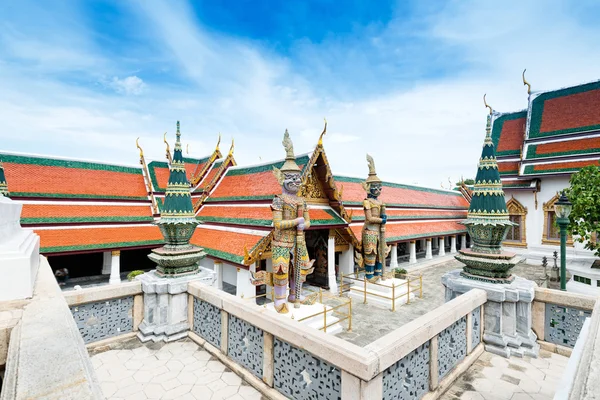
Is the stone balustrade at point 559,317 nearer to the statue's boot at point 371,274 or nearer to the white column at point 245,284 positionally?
the statue's boot at point 371,274

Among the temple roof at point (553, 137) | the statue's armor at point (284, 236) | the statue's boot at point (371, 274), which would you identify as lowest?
the statue's boot at point (371, 274)

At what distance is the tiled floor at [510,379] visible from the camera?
14.8ft

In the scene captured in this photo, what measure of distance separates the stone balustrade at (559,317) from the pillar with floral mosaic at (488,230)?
0.67m

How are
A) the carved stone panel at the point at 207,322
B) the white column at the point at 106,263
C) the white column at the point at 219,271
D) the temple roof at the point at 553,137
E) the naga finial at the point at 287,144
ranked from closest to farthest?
the carved stone panel at the point at 207,322 < the naga finial at the point at 287,144 < the white column at the point at 219,271 < the white column at the point at 106,263 < the temple roof at the point at 553,137

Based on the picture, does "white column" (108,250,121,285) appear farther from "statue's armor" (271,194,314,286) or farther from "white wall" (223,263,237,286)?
"statue's armor" (271,194,314,286)

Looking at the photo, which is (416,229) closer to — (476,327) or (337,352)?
(476,327)

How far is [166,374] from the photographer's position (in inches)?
199

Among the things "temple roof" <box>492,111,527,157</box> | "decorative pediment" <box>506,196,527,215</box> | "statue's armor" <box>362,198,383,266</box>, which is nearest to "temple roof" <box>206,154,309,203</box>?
"statue's armor" <box>362,198,383,266</box>

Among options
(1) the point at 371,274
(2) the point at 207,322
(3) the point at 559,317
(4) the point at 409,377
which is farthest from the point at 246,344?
(1) the point at 371,274

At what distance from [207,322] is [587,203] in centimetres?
1380

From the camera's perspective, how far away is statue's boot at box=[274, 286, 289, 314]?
25.7 ft

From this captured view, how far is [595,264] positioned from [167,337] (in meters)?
17.3

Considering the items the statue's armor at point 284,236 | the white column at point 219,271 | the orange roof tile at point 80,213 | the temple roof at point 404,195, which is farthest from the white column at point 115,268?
the temple roof at point 404,195

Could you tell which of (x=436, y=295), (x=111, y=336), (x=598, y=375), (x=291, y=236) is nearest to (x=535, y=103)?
(x=436, y=295)
